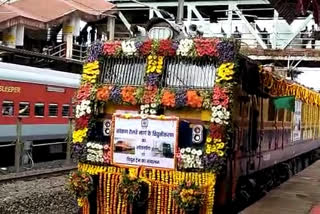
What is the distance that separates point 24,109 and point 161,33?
9.66m

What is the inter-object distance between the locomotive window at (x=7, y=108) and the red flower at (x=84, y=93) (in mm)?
8143

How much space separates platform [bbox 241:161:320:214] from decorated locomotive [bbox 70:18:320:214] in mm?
632

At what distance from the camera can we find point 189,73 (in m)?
7.89

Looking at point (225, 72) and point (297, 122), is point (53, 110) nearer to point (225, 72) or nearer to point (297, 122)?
point (297, 122)

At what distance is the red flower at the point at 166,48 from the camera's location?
26.0 feet

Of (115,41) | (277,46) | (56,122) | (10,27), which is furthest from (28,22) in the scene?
(115,41)

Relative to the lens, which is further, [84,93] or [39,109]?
[39,109]

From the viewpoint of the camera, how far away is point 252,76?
8.55 metres

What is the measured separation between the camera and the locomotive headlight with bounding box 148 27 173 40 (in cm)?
813

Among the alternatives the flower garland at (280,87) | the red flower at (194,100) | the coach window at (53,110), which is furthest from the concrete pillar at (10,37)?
the red flower at (194,100)

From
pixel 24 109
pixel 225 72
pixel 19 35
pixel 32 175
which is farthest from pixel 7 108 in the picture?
pixel 19 35

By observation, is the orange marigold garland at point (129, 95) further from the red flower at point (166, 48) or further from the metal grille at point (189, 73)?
the red flower at point (166, 48)

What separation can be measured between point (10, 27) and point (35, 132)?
42.6 feet

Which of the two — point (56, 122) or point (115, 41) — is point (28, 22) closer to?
point (56, 122)
